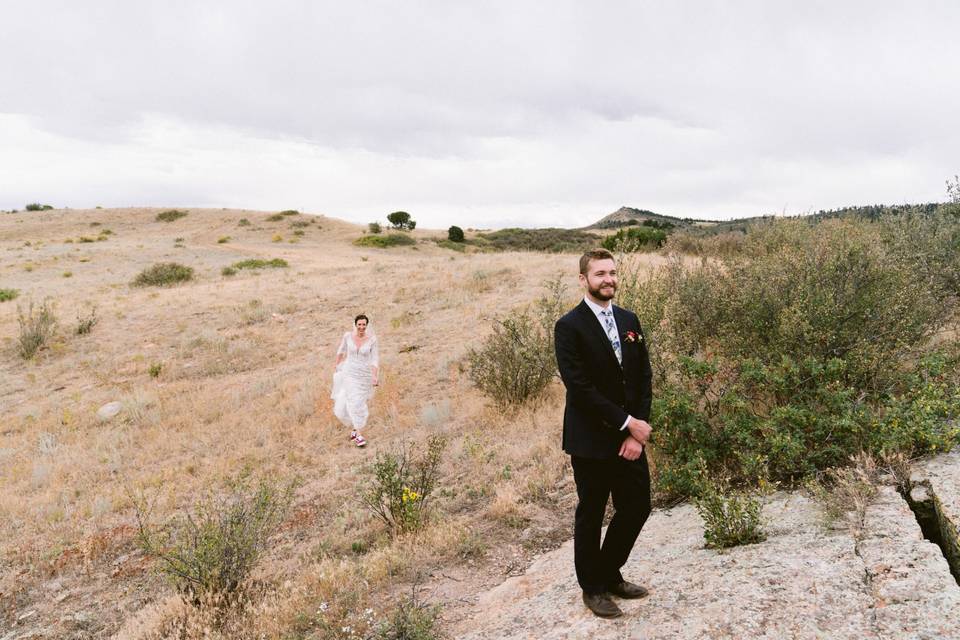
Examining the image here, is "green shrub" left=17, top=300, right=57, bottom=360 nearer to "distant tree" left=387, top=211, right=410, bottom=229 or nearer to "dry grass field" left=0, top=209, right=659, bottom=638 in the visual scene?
"dry grass field" left=0, top=209, right=659, bottom=638

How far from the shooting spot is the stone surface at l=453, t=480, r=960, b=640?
102 inches

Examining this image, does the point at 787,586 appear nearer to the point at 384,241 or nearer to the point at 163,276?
the point at 163,276

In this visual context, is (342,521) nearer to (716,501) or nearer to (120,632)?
(120,632)

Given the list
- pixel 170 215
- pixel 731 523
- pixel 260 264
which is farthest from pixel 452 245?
pixel 731 523

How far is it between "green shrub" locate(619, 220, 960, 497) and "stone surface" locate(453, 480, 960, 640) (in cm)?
52

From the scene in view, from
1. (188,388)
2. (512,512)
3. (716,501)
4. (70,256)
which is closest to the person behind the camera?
(716,501)

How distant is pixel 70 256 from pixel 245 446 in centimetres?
3244

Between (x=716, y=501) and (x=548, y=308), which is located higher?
(x=548, y=308)

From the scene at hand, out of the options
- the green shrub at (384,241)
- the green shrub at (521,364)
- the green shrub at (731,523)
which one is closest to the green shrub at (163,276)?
the green shrub at (384,241)

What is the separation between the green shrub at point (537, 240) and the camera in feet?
142

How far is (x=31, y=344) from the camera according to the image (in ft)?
49.5

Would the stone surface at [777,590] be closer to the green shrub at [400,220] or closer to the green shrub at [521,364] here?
the green shrub at [521,364]

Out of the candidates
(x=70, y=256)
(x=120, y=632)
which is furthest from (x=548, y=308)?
(x=70, y=256)

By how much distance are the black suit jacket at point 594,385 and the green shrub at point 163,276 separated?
2659 cm
